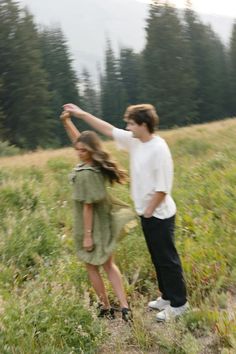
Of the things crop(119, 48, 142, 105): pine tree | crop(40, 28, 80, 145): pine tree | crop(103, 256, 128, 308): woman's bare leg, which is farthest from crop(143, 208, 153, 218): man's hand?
crop(119, 48, 142, 105): pine tree

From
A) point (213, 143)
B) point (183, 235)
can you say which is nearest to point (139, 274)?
point (183, 235)

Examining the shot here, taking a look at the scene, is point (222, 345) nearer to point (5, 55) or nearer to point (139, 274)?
point (139, 274)

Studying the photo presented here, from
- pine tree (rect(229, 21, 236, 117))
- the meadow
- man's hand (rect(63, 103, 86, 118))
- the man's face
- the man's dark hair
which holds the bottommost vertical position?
pine tree (rect(229, 21, 236, 117))

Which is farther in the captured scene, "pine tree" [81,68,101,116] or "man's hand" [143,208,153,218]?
"pine tree" [81,68,101,116]

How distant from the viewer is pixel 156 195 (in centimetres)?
392

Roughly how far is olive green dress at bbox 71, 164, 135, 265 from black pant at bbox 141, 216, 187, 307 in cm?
26

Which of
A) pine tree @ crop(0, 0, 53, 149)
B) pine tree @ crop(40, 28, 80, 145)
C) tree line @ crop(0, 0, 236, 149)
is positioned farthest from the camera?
pine tree @ crop(40, 28, 80, 145)

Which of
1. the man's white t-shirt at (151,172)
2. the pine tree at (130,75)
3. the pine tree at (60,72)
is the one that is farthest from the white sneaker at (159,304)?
the pine tree at (130,75)

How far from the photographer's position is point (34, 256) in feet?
17.8

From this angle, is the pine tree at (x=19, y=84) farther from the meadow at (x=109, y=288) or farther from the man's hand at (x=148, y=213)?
the man's hand at (x=148, y=213)

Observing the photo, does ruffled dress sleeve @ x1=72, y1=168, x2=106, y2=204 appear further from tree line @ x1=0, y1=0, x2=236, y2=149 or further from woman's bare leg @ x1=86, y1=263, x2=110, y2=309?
tree line @ x1=0, y1=0, x2=236, y2=149

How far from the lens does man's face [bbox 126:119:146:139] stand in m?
4.03

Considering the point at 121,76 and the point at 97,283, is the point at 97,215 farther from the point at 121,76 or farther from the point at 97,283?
the point at 121,76

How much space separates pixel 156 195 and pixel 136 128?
0.54 m
